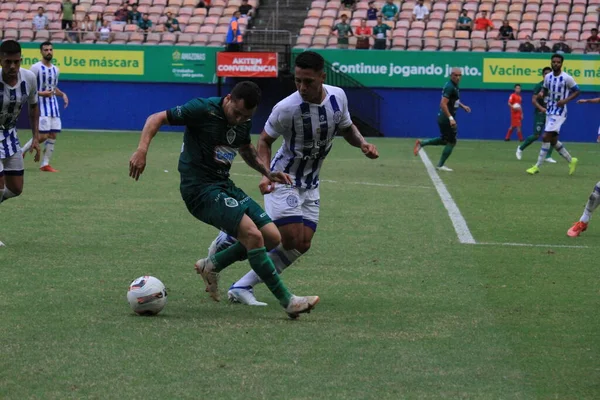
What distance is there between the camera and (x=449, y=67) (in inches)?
1352

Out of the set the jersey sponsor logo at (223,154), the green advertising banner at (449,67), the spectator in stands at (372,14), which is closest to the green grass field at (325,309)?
the jersey sponsor logo at (223,154)

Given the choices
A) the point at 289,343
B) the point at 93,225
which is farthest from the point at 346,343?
the point at 93,225

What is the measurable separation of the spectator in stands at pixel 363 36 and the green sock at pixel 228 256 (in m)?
27.6

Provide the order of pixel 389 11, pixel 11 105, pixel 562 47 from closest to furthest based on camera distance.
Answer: pixel 11 105 < pixel 562 47 < pixel 389 11

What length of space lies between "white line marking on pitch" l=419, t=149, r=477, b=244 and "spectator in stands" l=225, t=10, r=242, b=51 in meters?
13.9

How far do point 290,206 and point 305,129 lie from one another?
58 centimetres

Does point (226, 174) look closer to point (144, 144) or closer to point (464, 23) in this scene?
point (144, 144)

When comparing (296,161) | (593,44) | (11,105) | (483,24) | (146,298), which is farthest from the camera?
(483,24)

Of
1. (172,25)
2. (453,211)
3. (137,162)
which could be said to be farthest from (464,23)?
(137,162)

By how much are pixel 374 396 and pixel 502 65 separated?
29.8 m

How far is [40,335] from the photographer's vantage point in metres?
6.62

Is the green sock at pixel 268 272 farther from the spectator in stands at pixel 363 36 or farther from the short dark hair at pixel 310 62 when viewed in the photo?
the spectator in stands at pixel 363 36

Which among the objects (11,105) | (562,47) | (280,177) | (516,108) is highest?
(280,177)

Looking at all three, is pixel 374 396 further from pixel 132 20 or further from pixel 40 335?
pixel 132 20
